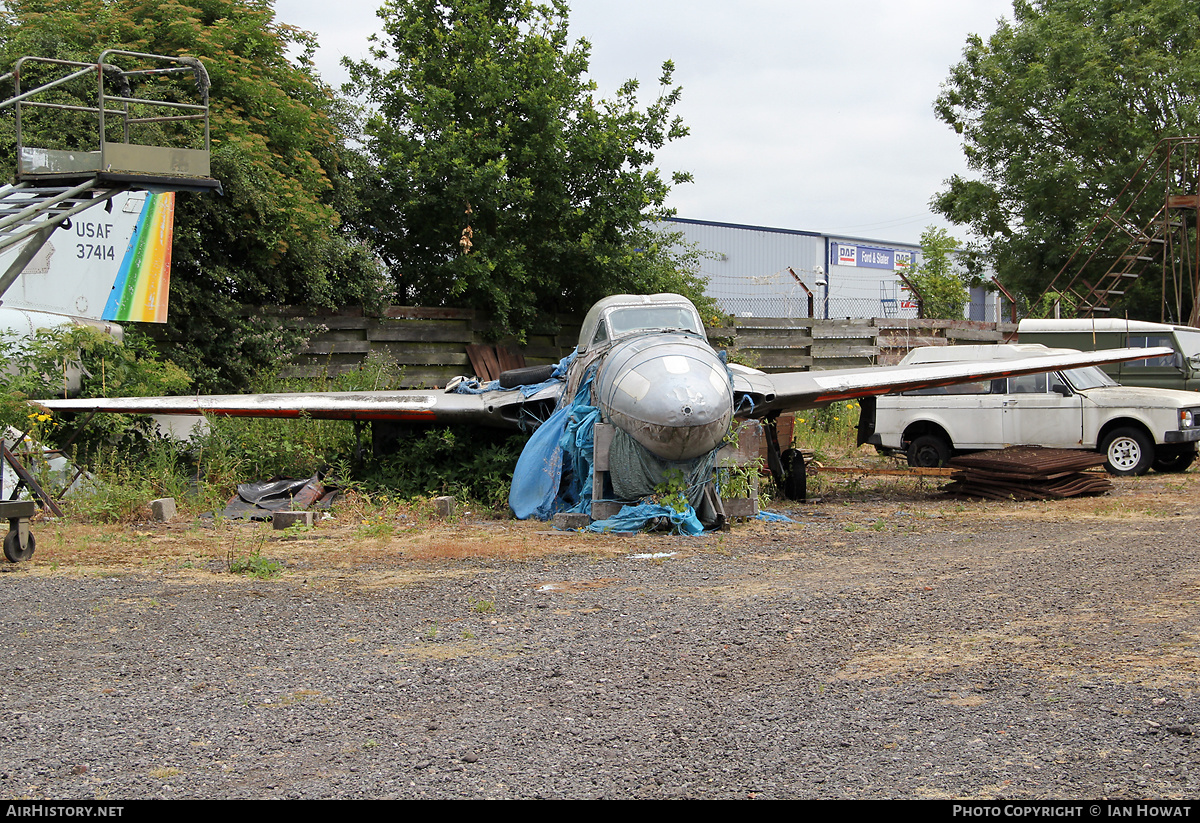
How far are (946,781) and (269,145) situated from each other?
1620 centimetres

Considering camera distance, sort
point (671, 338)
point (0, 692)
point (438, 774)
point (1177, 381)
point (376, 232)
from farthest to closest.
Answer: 1. point (376, 232)
2. point (1177, 381)
3. point (671, 338)
4. point (0, 692)
5. point (438, 774)

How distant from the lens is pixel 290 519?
1064 cm

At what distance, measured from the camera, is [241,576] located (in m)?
7.59

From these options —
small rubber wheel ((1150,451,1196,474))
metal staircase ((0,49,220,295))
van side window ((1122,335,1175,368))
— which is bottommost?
small rubber wheel ((1150,451,1196,474))

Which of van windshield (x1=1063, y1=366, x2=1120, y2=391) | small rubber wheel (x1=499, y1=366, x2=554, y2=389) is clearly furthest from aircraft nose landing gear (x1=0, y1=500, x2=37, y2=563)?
van windshield (x1=1063, y1=366, x2=1120, y2=391)

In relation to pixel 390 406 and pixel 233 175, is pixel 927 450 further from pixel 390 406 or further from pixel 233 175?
pixel 233 175

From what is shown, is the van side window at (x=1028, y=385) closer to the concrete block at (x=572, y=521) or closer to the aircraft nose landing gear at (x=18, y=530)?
the concrete block at (x=572, y=521)

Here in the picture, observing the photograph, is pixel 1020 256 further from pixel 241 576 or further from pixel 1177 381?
pixel 241 576

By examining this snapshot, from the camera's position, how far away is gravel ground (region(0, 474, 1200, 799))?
3.44 m

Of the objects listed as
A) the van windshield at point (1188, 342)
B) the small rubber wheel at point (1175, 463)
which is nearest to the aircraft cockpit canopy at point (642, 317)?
the small rubber wheel at point (1175, 463)

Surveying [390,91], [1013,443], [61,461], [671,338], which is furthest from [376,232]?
[1013,443]

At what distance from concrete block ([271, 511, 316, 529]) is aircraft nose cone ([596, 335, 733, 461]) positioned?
351cm

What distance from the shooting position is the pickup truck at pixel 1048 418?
14.7 m

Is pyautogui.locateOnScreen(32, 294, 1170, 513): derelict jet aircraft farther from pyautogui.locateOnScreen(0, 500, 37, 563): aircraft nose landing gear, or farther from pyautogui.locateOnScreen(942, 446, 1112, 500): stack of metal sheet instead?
pyautogui.locateOnScreen(0, 500, 37, 563): aircraft nose landing gear
